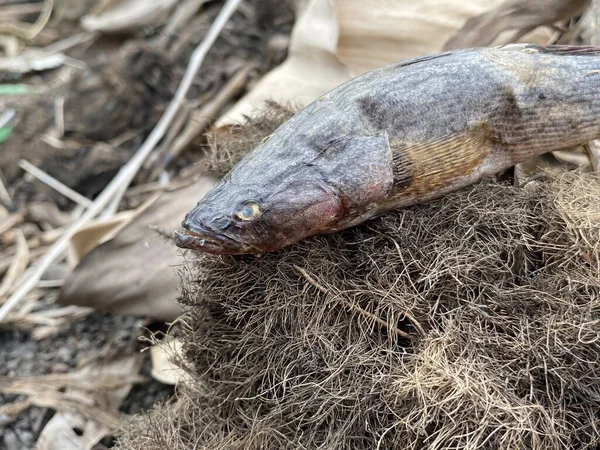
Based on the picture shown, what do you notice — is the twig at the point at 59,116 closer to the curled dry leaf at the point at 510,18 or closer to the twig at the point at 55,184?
the twig at the point at 55,184

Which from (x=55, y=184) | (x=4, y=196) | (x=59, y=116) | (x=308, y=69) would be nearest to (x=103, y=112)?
(x=59, y=116)

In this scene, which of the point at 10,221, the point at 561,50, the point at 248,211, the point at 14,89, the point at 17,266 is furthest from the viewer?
the point at 14,89

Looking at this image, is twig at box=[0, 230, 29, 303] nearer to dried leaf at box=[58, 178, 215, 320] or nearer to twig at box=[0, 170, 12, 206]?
twig at box=[0, 170, 12, 206]

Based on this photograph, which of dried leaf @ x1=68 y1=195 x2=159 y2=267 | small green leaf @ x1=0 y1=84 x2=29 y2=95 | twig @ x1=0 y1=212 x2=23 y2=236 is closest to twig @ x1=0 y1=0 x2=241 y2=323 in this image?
dried leaf @ x1=68 y1=195 x2=159 y2=267

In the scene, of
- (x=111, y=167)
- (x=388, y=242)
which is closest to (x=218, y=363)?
(x=388, y=242)

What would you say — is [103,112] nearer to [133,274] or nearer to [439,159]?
[133,274]

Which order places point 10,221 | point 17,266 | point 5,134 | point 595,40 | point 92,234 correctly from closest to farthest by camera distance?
point 595,40
point 92,234
point 17,266
point 10,221
point 5,134

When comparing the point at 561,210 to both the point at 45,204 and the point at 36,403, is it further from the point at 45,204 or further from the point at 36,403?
the point at 45,204
